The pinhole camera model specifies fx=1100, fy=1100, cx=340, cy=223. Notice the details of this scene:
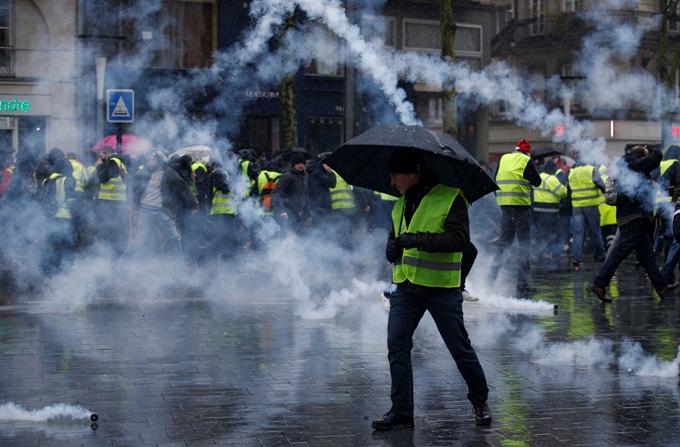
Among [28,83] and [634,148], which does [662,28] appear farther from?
[28,83]

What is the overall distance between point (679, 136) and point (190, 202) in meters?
11.6

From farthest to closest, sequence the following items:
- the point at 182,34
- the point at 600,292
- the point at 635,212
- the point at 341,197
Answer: the point at 182,34 < the point at 341,197 < the point at 600,292 < the point at 635,212

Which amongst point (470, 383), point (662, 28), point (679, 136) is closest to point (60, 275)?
point (470, 383)

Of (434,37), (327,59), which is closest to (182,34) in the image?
(327,59)

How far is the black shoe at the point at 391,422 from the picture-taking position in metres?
6.32

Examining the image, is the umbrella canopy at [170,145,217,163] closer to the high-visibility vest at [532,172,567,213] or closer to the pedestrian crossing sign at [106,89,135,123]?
the pedestrian crossing sign at [106,89,135,123]

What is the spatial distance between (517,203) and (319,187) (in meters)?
2.96

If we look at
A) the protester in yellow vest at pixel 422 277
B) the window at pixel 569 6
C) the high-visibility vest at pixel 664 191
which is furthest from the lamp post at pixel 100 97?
the protester in yellow vest at pixel 422 277

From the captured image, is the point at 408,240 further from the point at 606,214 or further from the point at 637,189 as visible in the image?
the point at 606,214

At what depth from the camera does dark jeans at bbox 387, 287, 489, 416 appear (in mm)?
6406

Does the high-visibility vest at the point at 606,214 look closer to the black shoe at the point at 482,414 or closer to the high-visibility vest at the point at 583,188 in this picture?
the high-visibility vest at the point at 583,188

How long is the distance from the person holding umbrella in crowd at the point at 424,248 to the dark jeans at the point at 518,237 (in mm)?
6940

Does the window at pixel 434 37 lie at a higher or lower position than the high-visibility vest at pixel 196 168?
higher

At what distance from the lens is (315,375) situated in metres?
7.93
